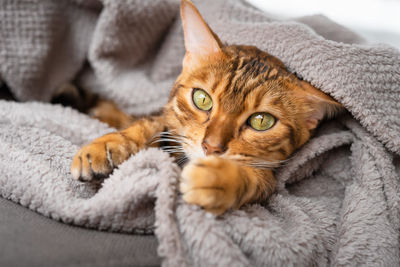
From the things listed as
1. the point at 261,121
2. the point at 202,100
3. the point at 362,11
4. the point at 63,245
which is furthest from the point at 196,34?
the point at 362,11

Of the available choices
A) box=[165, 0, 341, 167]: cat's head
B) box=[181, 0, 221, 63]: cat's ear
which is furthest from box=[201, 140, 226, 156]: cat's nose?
box=[181, 0, 221, 63]: cat's ear

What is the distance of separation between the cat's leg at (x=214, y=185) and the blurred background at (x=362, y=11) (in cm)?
118

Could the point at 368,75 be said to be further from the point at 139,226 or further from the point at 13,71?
the point at 13,71

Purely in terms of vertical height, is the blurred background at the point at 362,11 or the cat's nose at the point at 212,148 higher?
the blurred background at the point at 362,11

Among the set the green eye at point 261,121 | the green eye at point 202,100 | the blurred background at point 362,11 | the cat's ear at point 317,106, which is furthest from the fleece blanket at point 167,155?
the blurred background at point 362,11

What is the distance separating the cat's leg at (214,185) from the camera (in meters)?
0.61

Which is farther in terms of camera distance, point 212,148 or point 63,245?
point 212,148

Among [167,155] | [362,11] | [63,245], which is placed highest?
[362,11]

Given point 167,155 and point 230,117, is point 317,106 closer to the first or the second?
point 230,117

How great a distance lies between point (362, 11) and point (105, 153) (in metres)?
1.52

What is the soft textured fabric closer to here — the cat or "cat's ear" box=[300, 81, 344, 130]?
the cat

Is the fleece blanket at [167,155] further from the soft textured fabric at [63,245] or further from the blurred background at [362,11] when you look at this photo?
the blurred background at [362,11]

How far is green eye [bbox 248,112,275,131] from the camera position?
87 centimetres

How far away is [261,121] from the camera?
87cm
